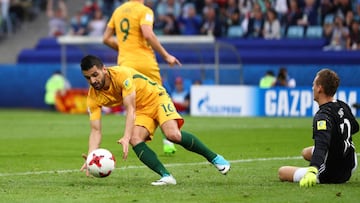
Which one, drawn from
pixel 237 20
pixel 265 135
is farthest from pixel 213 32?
pixel 265 135

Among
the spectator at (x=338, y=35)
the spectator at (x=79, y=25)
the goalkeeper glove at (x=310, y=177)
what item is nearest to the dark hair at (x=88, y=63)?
the goalkeeper glove at (x=310, y=177)

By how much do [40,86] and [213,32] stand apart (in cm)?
629

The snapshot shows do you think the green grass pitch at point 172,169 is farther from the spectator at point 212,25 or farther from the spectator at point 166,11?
the spectator at point 166,11

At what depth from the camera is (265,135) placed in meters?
18.8

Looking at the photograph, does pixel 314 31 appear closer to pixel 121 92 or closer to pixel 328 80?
pixel 121 92

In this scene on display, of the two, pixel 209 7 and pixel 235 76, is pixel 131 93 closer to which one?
pixel 235 76

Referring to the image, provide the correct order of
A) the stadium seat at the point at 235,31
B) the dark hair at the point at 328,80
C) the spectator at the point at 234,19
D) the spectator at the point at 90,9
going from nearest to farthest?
the dark hair at the point at 328,80, the spectator at the point at 234,19, the stadium seat at the point at 235,31, the spectator at the point at 90,9

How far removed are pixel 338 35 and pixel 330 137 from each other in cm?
1972

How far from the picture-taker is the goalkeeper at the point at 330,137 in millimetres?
9922

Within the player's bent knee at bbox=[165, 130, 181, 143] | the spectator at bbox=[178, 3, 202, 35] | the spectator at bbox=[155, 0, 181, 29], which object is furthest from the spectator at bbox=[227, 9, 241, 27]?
the player's bent knee at bbox=[165, 130, 181, 143]

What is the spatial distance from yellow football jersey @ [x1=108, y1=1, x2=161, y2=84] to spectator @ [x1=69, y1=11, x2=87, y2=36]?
20.2m

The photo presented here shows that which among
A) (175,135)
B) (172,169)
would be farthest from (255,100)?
(175,135)

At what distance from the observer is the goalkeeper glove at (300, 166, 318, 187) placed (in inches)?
385

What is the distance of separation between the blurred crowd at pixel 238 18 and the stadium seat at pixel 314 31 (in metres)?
0.07
